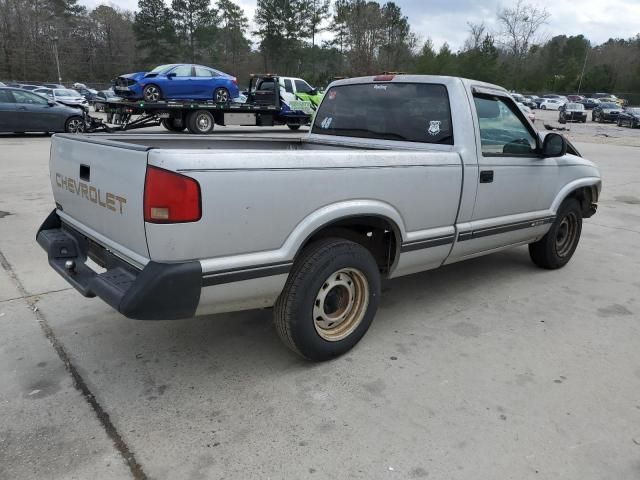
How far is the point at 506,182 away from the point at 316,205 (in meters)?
1.91

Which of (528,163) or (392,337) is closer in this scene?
(392,337)

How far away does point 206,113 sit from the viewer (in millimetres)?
16828

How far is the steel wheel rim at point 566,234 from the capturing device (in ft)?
16.2

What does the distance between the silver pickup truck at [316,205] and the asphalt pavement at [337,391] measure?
43 cm

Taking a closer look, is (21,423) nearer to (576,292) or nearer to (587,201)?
(576,292)

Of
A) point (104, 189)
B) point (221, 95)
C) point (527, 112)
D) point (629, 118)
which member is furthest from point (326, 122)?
point (629, 118)

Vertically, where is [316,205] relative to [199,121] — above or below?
above

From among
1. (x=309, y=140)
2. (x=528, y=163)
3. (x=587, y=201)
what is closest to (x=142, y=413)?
(x=309, y=140)

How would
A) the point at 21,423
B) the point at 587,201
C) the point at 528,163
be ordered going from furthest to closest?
the point at 587,201 < the point at 528,163 < the point at 21,423

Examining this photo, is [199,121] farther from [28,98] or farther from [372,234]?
[372,234]

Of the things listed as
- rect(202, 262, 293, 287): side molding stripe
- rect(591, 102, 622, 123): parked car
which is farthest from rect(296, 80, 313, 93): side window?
rect(591, 102, 622, 123): parked car

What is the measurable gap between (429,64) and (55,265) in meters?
64.2

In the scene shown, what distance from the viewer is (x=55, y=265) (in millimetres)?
3061

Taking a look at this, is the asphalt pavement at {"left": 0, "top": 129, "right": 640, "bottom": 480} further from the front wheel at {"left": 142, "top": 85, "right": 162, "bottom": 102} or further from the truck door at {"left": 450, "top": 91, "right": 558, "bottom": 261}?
the front wheel at {"left": 142, "top": 85, "right": 162, "bottom": 102}
